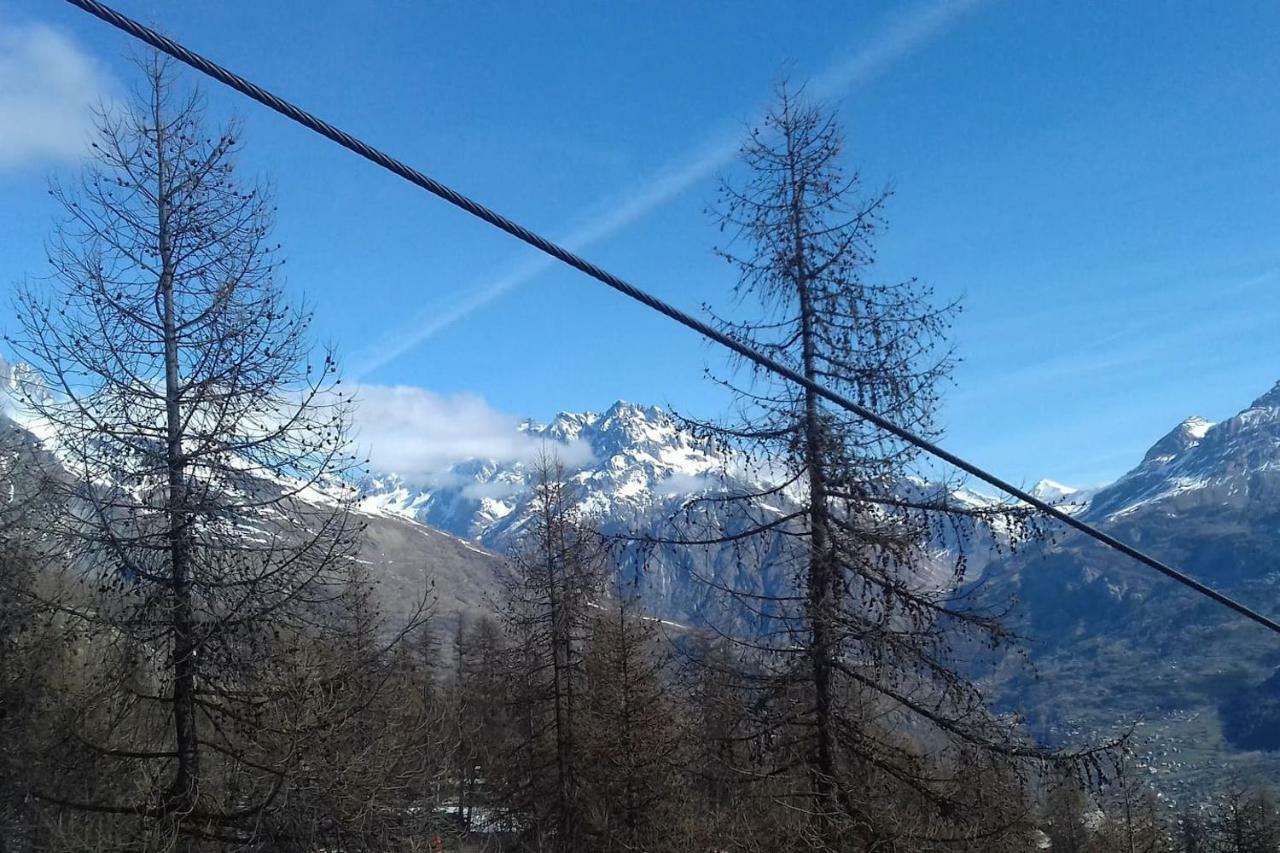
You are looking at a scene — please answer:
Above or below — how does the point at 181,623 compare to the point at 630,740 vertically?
above

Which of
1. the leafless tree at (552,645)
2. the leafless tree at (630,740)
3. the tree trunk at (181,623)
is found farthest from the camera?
the leafless tree at (552,645)

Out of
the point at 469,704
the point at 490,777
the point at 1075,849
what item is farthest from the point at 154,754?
the point at 1075,849

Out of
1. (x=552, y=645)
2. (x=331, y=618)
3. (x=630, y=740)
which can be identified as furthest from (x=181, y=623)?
(x=552, y=645)

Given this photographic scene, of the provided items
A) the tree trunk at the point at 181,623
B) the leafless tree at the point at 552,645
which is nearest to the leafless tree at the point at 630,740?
the leafless tree at the point at 552,645

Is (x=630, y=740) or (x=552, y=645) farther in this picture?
(x=552, y=645)

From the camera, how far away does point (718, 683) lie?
1212 centimetres

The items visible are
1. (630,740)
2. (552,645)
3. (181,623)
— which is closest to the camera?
(181,623)

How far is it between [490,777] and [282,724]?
24287 millimetres

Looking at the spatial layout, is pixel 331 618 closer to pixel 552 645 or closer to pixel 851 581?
pixel 851 581

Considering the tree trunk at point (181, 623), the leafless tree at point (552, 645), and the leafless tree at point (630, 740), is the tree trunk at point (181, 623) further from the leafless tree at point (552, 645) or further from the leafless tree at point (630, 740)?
the leafless tree at point (552, 645)

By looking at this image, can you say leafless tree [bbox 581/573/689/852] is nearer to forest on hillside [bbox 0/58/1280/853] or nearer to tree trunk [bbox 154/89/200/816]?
forest on hillside [bbox 0/58/1280/853]

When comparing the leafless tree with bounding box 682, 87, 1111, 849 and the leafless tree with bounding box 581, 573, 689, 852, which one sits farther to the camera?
the leafless tree with bounding box 581, 573, 689, 852

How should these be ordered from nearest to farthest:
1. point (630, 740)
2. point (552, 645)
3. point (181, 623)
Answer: point (181, 623)
point (630, 740)
point (552, 645)

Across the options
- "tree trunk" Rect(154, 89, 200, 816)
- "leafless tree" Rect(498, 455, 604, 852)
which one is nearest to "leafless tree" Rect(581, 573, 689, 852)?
"leafless tree" Rect(498, 455, 604, 852)
